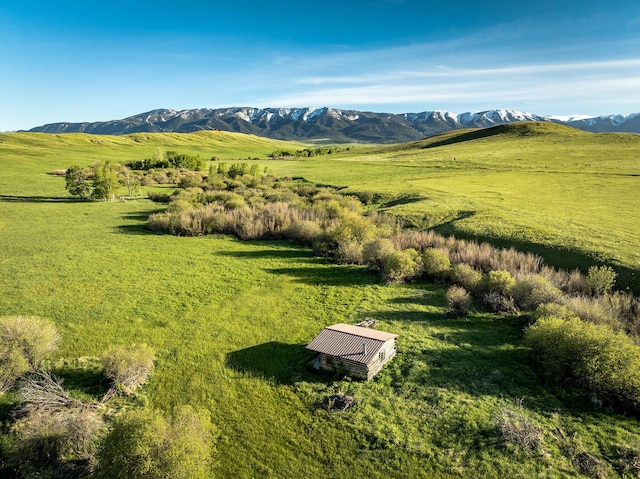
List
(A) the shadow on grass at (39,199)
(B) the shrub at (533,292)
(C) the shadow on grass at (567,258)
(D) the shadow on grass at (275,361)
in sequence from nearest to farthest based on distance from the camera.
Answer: (D) the shadow on grass at (275,361)
(B) the shrub at (533,292)
(C) the shadow on grass at (567,258)
(A) the shadow on grass at (39,199)

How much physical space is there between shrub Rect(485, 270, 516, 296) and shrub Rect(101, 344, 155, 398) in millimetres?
16661

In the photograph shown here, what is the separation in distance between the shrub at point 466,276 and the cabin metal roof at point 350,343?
8743mm

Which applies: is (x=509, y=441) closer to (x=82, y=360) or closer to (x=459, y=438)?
(x=459, y=438)

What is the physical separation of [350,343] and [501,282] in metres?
10.3

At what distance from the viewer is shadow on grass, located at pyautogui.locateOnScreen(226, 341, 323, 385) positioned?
45.8 feet

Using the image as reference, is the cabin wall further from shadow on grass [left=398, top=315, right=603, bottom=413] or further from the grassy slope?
the grassy slope

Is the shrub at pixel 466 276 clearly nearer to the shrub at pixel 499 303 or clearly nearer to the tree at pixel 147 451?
the shrub at pixel 499 303

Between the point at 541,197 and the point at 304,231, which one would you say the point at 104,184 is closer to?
the point at 304,231

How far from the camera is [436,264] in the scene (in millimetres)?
23344

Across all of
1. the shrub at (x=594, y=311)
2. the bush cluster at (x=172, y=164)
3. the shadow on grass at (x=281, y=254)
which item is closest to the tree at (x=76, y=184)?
the shadow on grass at (x=281, y=254)

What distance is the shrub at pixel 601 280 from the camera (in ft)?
61.1

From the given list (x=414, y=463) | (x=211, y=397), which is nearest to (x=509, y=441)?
(x=414, y=463)

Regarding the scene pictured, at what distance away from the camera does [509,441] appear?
35.0 ft

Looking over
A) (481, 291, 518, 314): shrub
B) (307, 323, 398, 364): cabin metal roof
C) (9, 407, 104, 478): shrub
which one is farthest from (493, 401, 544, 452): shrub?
(9, 407, 104, 478): shrub
